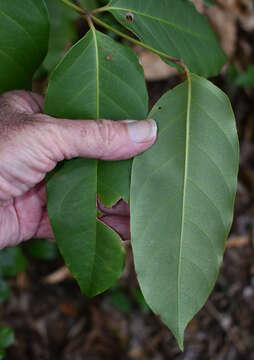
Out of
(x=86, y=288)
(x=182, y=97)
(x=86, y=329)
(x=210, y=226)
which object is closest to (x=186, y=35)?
(x=182, y=97)

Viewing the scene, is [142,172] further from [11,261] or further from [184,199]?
[11,261]

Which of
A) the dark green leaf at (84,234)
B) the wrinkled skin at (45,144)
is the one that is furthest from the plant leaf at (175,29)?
the dark green leaf at (84,234)

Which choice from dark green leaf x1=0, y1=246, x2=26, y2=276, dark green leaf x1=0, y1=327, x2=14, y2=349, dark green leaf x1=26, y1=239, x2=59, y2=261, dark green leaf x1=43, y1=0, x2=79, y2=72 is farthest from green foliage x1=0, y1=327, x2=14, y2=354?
dark green leaf x1=43, y1=0, x2=79, y2=72

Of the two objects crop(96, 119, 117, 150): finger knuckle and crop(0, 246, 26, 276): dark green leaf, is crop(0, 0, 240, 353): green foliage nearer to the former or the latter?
crop(96, 119, 117, 150): finger knuckle

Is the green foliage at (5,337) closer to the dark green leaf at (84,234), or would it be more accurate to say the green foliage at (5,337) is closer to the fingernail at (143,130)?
the dark green leaf at (84,234)

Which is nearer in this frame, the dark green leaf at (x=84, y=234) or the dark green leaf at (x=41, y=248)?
the dark green leaf at (x=84, y=234)

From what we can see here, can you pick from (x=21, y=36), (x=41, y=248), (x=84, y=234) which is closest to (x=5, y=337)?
(x=41, y=248)
